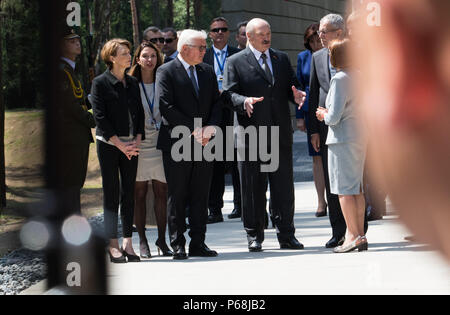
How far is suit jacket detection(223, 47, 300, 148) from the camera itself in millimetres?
7777

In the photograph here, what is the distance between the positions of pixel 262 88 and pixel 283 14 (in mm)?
19064

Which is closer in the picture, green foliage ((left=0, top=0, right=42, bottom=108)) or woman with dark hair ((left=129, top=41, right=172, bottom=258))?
woman with dark hair ((left=129, top=41, right=172, bottom=258))

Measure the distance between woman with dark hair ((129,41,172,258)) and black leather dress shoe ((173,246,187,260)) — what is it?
0.27 m

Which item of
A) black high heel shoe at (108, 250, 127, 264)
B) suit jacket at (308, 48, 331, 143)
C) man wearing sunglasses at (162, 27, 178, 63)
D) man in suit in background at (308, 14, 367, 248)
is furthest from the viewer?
man wearing sunglasses at (162, 27, 178, 63)

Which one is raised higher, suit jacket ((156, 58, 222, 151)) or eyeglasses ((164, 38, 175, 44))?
eyeglasses ((164, 38, 175, 44))

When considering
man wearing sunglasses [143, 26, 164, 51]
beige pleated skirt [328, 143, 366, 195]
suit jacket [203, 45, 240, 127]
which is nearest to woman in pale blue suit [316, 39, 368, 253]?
beige pleated skirt [328, 143, 366, 195]

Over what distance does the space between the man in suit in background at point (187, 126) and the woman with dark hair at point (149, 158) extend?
0.19 metres

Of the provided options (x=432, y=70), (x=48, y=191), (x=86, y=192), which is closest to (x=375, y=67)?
(x=432, y=70)

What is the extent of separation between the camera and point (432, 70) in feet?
1.96

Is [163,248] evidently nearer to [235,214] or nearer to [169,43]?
[235,214]

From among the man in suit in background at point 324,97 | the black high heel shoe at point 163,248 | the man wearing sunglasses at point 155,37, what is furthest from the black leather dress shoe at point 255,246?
the man wearing sunglasses at point 155,37

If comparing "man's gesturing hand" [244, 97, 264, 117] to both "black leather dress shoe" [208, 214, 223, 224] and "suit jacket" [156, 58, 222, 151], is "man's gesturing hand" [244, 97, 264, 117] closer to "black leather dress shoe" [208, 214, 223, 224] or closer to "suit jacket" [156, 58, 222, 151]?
"suit jacket" [156, 58, 222, 151]

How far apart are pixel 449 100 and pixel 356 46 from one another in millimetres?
99
